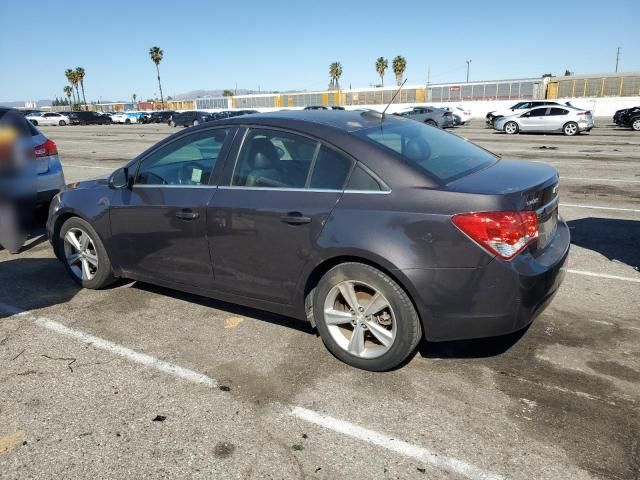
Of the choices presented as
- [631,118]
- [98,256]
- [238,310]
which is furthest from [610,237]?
[631,118]

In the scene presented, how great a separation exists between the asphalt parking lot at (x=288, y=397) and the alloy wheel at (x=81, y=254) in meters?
0.28

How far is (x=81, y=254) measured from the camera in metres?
4.86

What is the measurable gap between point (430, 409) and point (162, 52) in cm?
9275

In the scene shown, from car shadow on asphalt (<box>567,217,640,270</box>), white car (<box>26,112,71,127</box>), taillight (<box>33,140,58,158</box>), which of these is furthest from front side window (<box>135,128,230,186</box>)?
white car (<box>26,112,71,127</box>)

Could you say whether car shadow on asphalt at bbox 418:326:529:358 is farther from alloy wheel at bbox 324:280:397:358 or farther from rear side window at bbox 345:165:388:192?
rear side window at bbox 345:165:388:192

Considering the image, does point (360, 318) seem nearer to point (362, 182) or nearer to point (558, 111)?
point (362, 182)

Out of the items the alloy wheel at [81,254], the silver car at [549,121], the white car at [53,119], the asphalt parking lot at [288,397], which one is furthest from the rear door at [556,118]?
the white car at [53,119]

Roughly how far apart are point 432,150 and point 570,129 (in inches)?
915

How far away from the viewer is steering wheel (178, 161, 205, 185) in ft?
13.1

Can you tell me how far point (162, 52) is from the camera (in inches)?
3378

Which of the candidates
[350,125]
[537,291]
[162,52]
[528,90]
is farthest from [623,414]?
[162,52]

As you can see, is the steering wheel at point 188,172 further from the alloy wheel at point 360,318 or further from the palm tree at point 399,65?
the palm tree at point 399,65

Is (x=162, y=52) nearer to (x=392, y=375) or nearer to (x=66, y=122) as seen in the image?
(x=66, y=122)

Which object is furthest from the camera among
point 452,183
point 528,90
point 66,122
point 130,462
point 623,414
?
point 66,122
